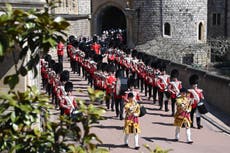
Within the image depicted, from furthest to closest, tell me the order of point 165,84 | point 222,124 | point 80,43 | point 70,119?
point 80,43, point 165,84, point 222,124, point 70,119

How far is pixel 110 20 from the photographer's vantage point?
36.9 m

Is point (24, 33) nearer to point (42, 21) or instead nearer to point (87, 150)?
point (42, 21)

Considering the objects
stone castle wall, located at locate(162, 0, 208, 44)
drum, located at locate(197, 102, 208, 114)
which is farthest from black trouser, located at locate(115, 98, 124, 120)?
stone castle wall, located at locate(162, 0, 208, 44)

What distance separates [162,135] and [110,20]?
25932 millimetres

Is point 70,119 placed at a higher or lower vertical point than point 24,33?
lower

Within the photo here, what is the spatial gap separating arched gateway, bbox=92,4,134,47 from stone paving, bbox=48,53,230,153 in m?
17.7

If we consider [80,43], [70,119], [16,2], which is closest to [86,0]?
[80,43]

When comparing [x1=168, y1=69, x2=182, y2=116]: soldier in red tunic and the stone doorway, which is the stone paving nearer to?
[x1=168, y1=69, x2=182, y2=116]: soldier in red tunic

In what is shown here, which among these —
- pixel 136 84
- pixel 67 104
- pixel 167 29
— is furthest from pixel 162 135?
pixel 167 29

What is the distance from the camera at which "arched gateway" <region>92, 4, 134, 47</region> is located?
31.4 m

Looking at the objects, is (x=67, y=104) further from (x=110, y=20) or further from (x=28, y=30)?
(x=110, y=20)

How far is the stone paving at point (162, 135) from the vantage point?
10383mm

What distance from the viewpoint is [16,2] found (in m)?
6.91

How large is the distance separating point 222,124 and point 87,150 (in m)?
10.2
